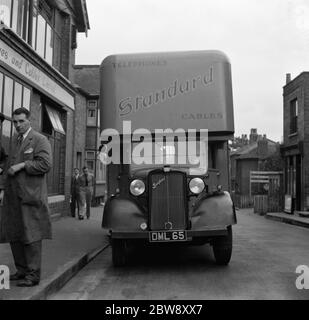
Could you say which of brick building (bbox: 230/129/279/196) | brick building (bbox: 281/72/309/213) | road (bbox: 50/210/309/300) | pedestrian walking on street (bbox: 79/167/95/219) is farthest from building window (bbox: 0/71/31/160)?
brick building (bbox: 230/129/279/196)

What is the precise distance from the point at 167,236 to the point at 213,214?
2.51 feet

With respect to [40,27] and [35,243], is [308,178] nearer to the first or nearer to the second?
[40,27]

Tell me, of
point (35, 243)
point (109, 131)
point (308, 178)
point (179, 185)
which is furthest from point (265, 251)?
point (308, 178)

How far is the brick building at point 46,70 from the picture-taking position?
1092 centimetres

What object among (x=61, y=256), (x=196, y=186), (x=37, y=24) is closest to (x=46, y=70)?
(x=37, y=24)

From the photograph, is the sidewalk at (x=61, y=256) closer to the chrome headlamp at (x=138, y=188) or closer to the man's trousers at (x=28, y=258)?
the man's trousers at (x=28, y=258)

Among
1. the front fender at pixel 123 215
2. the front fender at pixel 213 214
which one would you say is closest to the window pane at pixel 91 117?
the front fender at pixel 123 215

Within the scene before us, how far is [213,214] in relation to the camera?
6.96 metres

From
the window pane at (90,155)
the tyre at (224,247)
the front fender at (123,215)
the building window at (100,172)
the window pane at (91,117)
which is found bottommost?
the tyre at (224,247)

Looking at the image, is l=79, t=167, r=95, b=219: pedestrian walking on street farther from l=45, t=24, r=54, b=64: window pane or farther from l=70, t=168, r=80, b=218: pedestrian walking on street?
l=45, t=24, r=54, b=64: window pane

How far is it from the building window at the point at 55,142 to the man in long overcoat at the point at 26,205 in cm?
914

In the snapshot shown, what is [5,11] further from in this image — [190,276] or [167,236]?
[190,276]

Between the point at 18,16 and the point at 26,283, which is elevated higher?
the point at 18,16

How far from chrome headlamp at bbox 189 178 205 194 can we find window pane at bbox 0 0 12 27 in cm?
617
